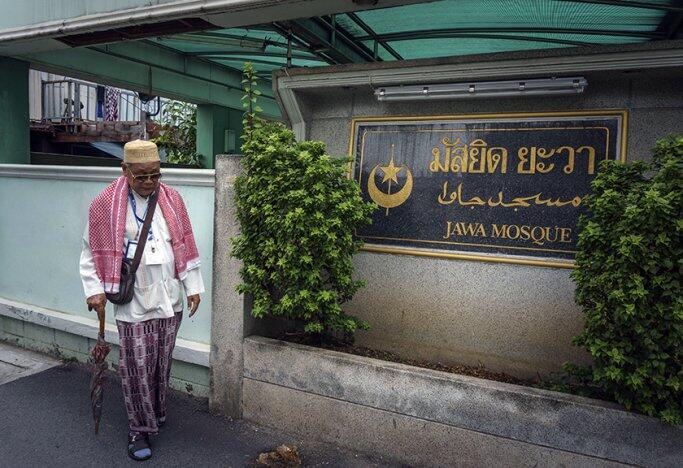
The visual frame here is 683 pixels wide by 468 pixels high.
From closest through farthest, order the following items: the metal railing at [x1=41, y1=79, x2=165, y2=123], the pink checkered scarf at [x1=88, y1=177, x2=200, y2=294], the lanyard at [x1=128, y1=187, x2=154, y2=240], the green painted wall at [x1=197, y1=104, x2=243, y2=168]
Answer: the pink checkered scarf at [x1=88, y1=177, x2=200, y2=294], the lanyard at [x1=128, y1=187, x2=154, y2=240], the green painted wall at [x1=197, y1=104, x2=243, y2=168], the metal railing at [x1=41, y1=79, x2=165, y2=123]

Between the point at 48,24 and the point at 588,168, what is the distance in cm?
513

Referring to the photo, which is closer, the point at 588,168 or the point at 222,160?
the point at 588,168

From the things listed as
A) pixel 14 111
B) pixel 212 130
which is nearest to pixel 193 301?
pixel 14 111

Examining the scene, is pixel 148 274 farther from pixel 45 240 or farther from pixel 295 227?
pixel 45 240

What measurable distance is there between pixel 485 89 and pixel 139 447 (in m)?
3.45

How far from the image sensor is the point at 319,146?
3580 millimetres

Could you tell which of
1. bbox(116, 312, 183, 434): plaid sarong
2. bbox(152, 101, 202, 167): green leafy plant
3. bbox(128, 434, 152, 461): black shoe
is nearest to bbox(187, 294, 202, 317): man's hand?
bbox(116, 312, 183, 434): plaid sarong

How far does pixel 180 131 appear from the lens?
10.3m

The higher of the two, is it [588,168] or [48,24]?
[48,24]

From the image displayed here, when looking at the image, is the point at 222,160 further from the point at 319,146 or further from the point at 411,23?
the point at 411,23

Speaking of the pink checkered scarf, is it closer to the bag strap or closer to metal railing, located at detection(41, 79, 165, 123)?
the bag strap

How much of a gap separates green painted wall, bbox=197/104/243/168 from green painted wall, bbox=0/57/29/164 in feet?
11.9

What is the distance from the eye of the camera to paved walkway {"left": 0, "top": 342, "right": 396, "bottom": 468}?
3.33m

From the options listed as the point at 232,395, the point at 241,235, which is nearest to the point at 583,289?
the point at 241,235
